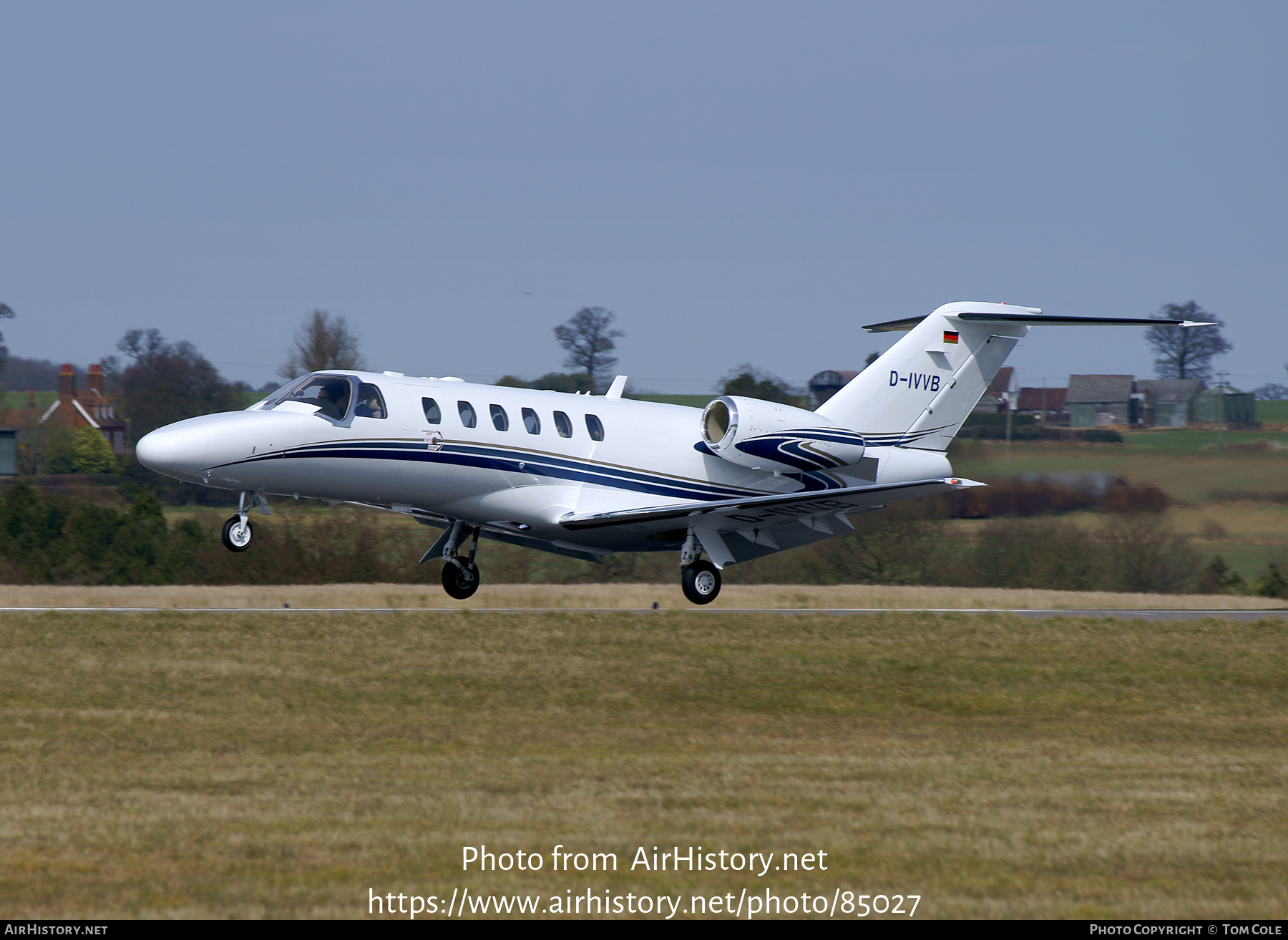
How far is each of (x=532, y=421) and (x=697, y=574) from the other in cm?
376

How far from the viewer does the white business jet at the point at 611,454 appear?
55.7 ft

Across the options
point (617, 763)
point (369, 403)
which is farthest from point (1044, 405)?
point (617, 763)

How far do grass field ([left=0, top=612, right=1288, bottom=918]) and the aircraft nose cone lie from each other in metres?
2.29

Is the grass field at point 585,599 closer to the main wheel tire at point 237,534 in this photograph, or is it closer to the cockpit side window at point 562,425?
the cockpit side window at point 562,425

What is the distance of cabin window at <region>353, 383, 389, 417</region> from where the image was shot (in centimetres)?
1731

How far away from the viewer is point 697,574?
20.3 metres

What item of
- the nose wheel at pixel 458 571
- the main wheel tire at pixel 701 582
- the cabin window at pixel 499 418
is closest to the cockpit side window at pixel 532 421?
the cabin window at pixel 499 418

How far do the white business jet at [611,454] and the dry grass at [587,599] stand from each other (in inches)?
151

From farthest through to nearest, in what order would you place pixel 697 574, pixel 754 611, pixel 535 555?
1. pixel 535 555
2. pixel 754 611
3. pixel 697 574

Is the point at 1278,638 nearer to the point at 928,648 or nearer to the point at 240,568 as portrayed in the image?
the point at 928,648

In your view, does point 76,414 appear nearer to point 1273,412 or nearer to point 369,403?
point 369,403

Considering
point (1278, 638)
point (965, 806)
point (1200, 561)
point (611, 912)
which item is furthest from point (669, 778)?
point (1200, 561)

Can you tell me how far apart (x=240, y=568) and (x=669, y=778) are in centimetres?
2912
